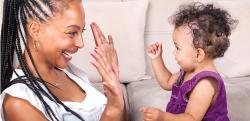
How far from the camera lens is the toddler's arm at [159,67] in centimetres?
149

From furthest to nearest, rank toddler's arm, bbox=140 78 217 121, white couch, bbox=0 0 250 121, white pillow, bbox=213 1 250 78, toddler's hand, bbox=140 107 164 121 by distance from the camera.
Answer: white pillow, bbox=213 1 250 78 → white couch, bbox=0 0 250 121 → toddler's arm, bbox=140 78 217 121 → toddler's hand, bbox=140 107 164 121

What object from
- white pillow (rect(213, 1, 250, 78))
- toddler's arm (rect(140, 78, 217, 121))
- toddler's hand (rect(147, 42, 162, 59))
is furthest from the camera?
white pillow (rect(213, 1, 250, 78))

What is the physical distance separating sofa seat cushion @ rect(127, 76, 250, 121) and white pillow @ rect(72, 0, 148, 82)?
88mm

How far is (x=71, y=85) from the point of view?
4.09 ft

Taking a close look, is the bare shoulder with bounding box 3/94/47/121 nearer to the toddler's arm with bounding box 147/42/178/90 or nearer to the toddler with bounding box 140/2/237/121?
the toddler with bounding box 140/2/237/121

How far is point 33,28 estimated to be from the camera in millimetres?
1019

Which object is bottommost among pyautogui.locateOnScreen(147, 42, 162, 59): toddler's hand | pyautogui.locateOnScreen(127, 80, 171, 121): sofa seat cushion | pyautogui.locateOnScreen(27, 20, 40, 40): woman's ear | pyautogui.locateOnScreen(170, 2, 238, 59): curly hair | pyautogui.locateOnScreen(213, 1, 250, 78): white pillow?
pyautogui.locateOnScreen(127, 80, 171, 121): sofa seat cushion

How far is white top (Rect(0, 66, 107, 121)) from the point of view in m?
1.03

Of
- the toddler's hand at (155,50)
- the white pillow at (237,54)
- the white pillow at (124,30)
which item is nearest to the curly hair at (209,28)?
the toddler's hand at (155,50)

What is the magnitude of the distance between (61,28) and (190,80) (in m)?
0.48

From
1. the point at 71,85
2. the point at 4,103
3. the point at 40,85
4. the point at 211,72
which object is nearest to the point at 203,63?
the point at 211,72

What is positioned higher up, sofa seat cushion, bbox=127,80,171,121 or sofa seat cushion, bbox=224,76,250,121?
sofa seat cushion, bbox=127,80,171,121

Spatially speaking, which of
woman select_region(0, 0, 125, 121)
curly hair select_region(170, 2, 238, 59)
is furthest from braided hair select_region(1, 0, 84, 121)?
curly hair select_region(170, 2, 238, 59)

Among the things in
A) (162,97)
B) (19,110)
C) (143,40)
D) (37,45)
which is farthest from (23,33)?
(143,40)
